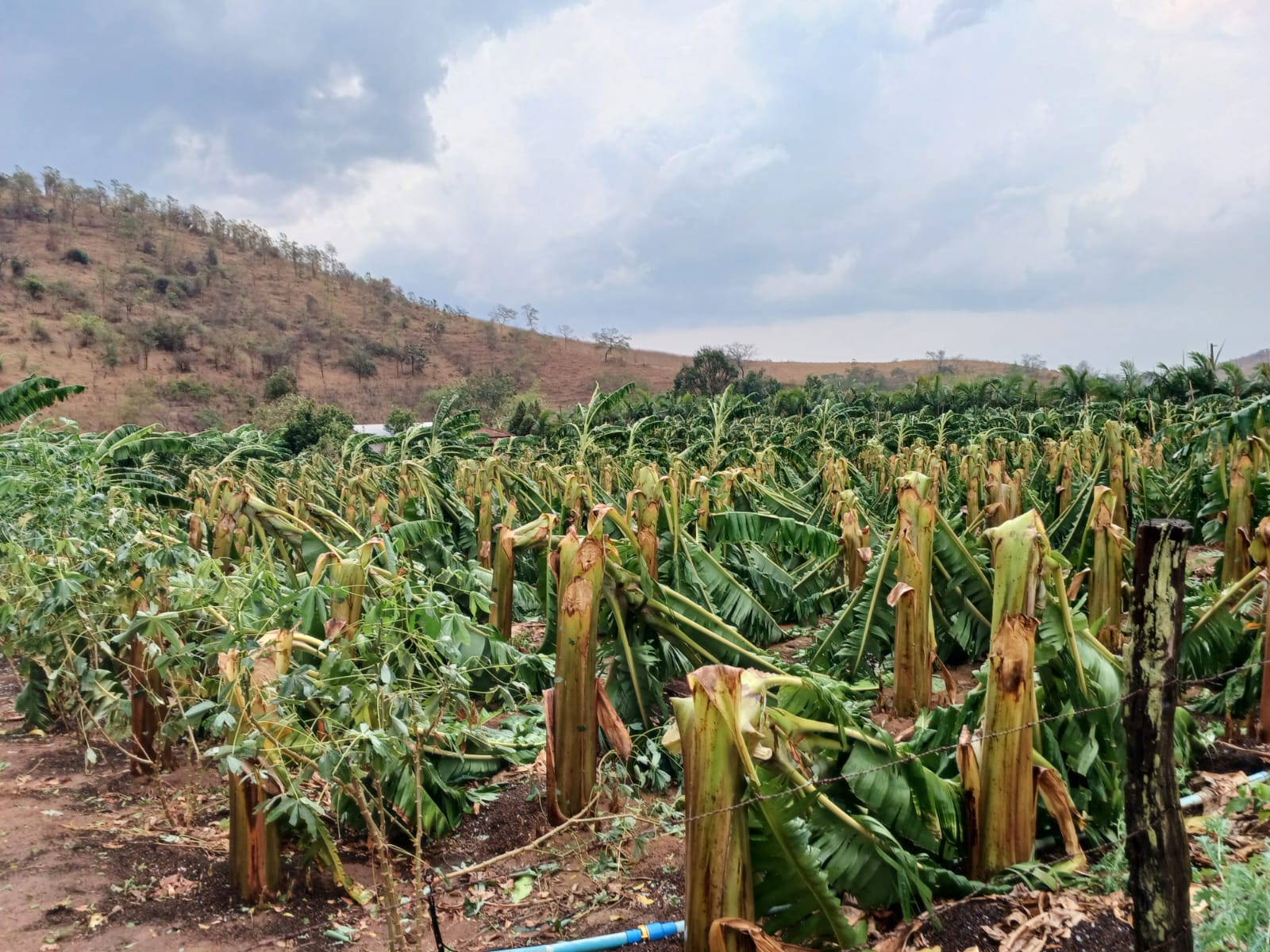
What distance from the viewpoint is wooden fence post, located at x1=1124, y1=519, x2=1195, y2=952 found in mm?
2297

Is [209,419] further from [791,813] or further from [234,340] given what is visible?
[791,813]

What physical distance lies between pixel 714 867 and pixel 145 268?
7433 cm

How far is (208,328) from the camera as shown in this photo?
5794cm

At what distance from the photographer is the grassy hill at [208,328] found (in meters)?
48.8

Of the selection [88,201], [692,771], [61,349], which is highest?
[88,201]

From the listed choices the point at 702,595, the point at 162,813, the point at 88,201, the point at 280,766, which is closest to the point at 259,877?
the point at 280,766

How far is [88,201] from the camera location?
74.8 m

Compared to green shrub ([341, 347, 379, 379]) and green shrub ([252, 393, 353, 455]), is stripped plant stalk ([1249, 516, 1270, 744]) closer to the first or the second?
green shrub ([252, 393, 353, 455])

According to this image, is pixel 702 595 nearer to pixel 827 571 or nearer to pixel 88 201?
pixel 827 571

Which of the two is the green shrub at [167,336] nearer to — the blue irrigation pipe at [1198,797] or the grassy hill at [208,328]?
the grassy hill at [208,328]

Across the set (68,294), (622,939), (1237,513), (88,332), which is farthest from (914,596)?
(68,294)

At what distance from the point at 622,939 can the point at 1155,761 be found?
202 centimetres

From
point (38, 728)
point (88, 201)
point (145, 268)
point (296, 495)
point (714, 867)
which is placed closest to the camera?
point (714, 867)

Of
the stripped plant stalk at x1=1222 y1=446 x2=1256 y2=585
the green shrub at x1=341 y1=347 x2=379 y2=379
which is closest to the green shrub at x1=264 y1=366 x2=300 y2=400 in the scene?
the green shrub at x1=341 y1=347 x2=379 y2=379
